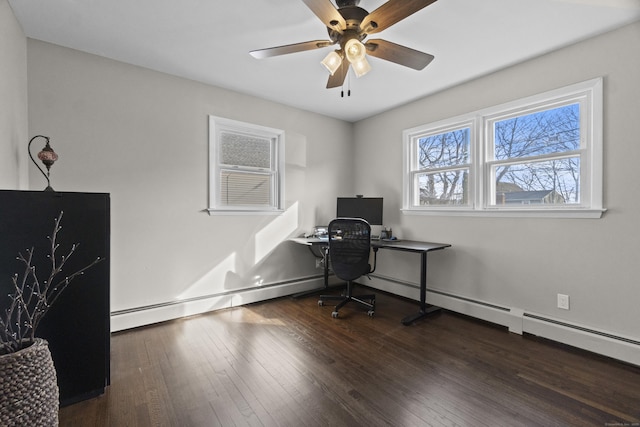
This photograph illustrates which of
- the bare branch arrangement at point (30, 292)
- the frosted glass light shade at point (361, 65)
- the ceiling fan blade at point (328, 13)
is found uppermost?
the ceiling fan blade at point (328, 13)

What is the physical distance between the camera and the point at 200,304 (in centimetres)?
321

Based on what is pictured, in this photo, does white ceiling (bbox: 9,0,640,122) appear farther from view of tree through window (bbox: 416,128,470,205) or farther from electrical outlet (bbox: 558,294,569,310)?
electrical outlet (bbox: 558,294,569,310)

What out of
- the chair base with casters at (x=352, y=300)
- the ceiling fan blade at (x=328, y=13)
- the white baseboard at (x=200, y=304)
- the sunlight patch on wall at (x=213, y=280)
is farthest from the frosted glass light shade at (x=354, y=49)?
the white baseboard at (x=200, y=304)

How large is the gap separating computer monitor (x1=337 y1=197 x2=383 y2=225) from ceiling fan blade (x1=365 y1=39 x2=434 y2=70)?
203 cm

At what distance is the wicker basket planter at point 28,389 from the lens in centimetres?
115

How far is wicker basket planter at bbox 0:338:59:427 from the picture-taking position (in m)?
1.15

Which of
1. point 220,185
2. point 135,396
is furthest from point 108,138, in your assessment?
point 135,396

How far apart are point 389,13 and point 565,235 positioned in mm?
2391

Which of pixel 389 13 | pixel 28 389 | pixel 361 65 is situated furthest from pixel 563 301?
pixel 28 389

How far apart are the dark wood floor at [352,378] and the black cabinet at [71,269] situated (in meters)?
0.21

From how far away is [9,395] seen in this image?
3.78 ft

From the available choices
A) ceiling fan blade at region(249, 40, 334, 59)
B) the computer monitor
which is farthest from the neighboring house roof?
ceiling fan blade at region(249, 40, 334, 59)

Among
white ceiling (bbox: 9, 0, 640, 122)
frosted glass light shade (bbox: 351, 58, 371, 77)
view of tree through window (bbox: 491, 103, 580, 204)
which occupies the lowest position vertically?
view of tree through window (bbox: 491, 103, 580, 204)

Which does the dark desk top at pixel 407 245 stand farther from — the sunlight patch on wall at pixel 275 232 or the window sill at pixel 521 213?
the window sill at pixel 521 213
